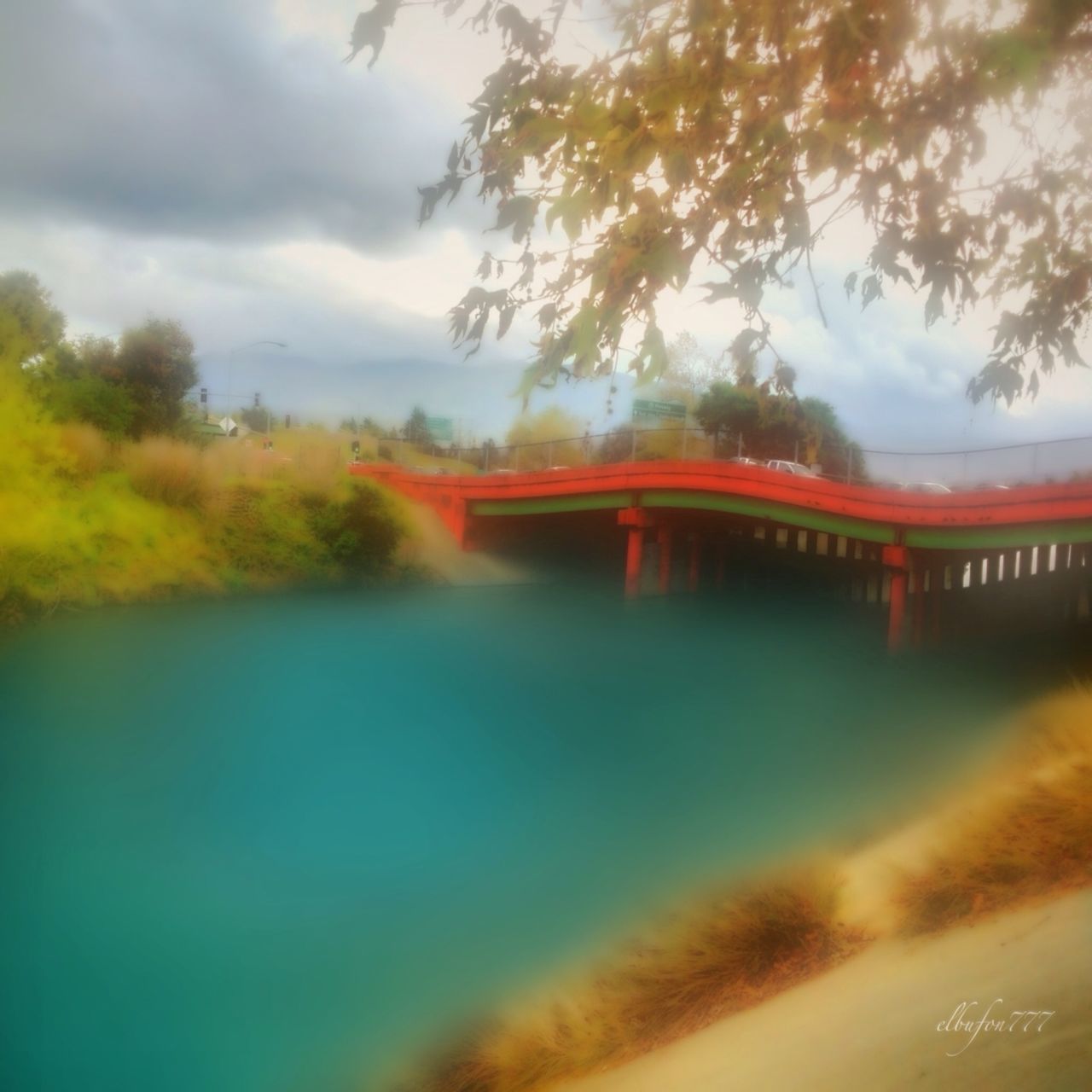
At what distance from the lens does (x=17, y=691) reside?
11.9m

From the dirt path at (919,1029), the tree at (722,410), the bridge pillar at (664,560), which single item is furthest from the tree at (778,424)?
the bridge pillar at (664,560)

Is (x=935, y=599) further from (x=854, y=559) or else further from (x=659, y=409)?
(x=659, y=409)

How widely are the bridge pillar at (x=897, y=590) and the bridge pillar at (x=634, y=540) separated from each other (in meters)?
6.36

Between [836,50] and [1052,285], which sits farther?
[1052,285]

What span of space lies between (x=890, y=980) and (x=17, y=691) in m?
11.7

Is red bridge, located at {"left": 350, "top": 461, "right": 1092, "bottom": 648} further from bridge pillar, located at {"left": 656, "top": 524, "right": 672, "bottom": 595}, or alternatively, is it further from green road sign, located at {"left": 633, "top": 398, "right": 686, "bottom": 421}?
green road sign, located at {"left": 633, "top": 398, "right": 686, "bottom": 421}

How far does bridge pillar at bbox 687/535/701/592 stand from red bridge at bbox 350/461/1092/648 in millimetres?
44

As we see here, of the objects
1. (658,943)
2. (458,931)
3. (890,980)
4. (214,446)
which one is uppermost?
(214,446)

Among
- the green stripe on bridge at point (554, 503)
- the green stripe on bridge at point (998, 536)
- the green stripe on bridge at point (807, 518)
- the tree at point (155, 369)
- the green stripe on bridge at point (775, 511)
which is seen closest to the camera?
the tree at point (155, 369)

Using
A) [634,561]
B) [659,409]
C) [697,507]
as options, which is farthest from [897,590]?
Result: [659,409]

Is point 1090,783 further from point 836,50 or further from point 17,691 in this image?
point 17,691

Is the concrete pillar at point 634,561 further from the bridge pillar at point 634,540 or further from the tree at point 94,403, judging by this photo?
the tree at point 94,403

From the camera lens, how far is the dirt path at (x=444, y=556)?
69.5ft

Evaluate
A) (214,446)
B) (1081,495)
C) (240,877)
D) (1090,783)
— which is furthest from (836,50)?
(214,446)
